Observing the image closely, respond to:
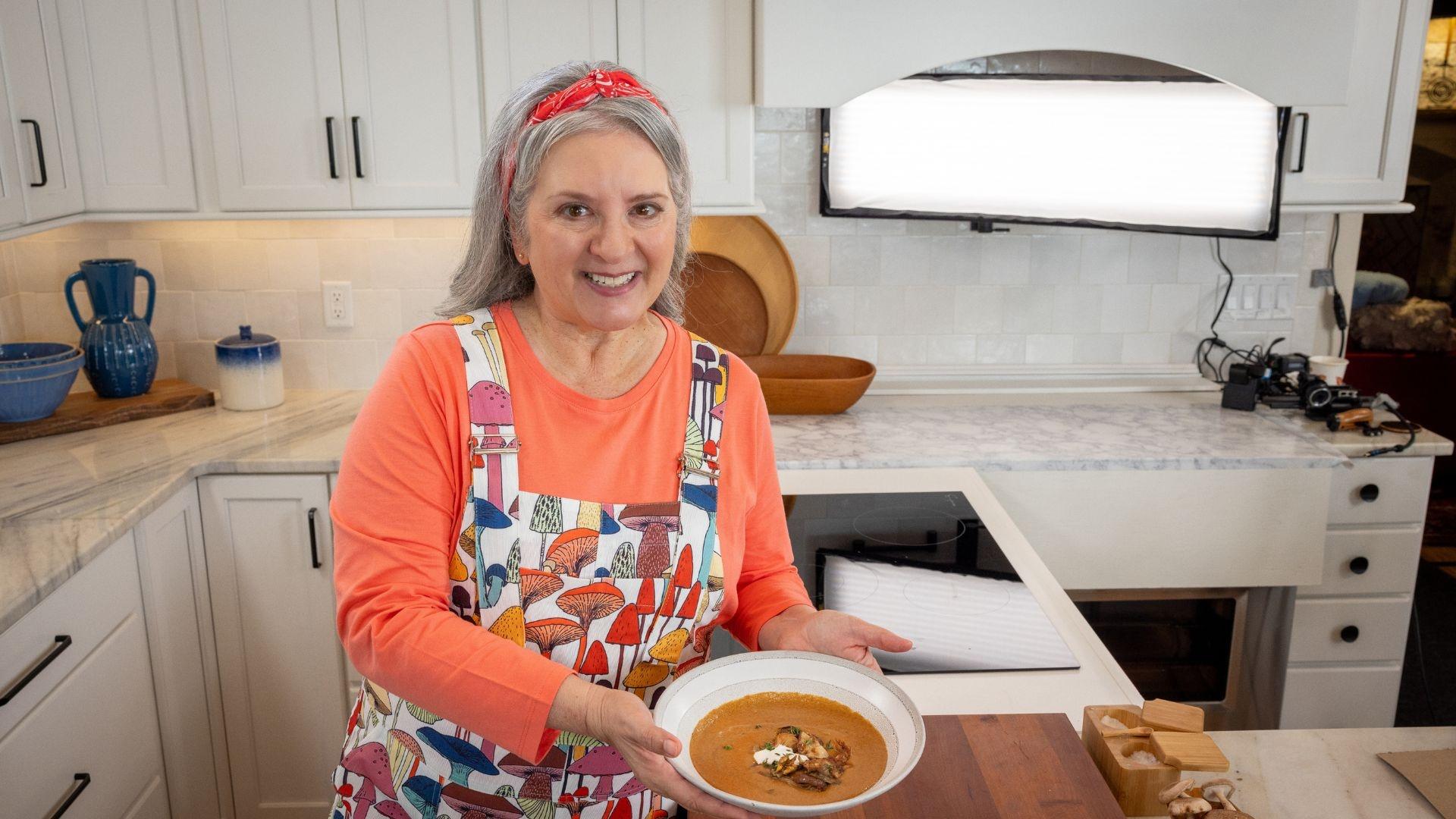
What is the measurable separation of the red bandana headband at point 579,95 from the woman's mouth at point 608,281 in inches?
5.8

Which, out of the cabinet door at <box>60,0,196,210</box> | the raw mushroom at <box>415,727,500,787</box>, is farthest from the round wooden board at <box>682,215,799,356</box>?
the raw mushroom at <box>415,727,500,787</box>

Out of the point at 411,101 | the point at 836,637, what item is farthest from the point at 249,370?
the point at 836,637

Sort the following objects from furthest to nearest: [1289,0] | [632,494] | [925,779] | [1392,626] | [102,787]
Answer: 1. [1392,626]
2. [1289,0]
3. [102,787]
4. [632,494]
5. [925,779]

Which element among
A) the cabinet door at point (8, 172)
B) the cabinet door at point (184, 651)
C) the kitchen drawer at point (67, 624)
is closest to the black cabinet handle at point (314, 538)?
the cabinet door at point (184, 651)

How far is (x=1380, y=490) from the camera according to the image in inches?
103

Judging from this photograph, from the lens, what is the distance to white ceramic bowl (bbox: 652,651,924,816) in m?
1.10

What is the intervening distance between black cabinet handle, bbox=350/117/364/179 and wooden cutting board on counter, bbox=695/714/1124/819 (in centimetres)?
191

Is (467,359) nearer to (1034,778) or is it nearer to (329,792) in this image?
(1034,778)

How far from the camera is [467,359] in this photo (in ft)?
4.06

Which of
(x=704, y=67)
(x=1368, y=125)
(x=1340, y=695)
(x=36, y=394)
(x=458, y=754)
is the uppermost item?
(x=704, y=67)

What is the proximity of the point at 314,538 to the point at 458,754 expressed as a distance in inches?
49.2

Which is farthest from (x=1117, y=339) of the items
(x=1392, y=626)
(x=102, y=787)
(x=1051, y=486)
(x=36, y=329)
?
(x=36, y=329)

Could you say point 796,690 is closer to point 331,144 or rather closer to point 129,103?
point 331,144

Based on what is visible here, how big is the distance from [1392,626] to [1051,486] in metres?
1.03
